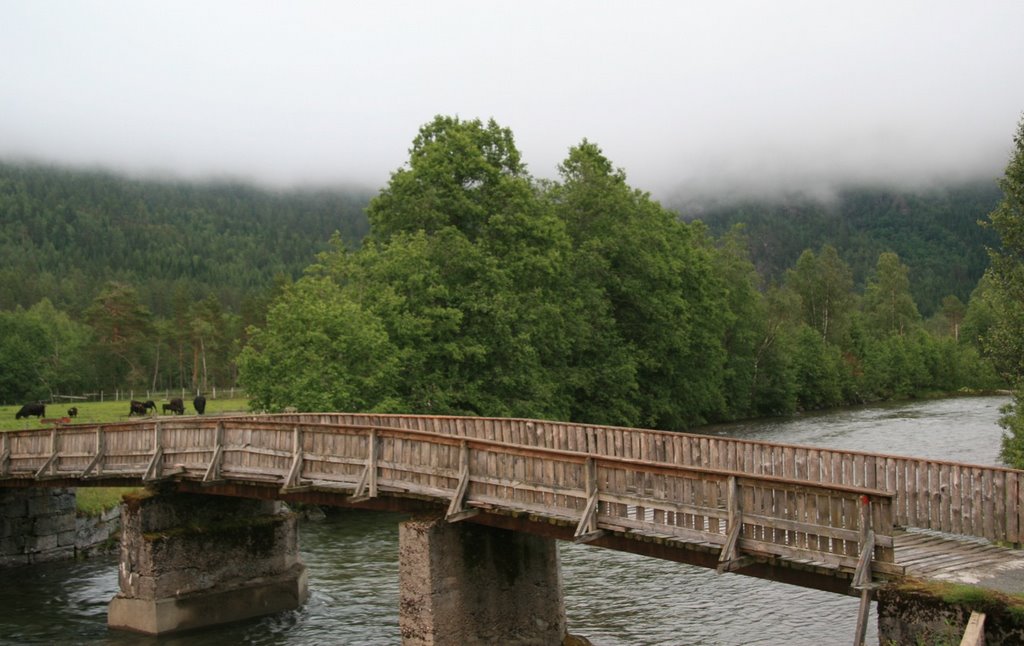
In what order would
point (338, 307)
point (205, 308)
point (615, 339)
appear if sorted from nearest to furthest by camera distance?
point (338, 307) → point (615, 339) → point (205, 308)

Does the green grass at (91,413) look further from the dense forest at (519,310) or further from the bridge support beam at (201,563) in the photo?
the bridge support beam at (201,563)

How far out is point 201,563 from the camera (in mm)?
23547

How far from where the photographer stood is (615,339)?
58406 mm

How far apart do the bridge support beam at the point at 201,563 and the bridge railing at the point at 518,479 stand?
129 cm

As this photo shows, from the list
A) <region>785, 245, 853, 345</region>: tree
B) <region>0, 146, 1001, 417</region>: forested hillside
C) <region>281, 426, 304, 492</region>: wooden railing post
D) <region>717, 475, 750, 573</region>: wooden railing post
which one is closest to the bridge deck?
<region>717, 475, 750, 573</region>: wooden railing post

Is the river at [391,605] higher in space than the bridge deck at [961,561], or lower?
lower

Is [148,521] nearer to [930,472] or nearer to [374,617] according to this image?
[374,617]

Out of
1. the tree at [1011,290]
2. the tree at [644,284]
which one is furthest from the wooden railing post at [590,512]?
the tree at [644,284]

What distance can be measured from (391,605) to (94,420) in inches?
1254

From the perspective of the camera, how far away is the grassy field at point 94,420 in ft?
105

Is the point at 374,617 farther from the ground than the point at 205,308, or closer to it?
closer to it

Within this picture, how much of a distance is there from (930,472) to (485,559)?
8.08 metres

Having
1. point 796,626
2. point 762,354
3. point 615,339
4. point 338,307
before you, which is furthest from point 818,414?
point 796,626

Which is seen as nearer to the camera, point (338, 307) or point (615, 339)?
point (338, 307)
